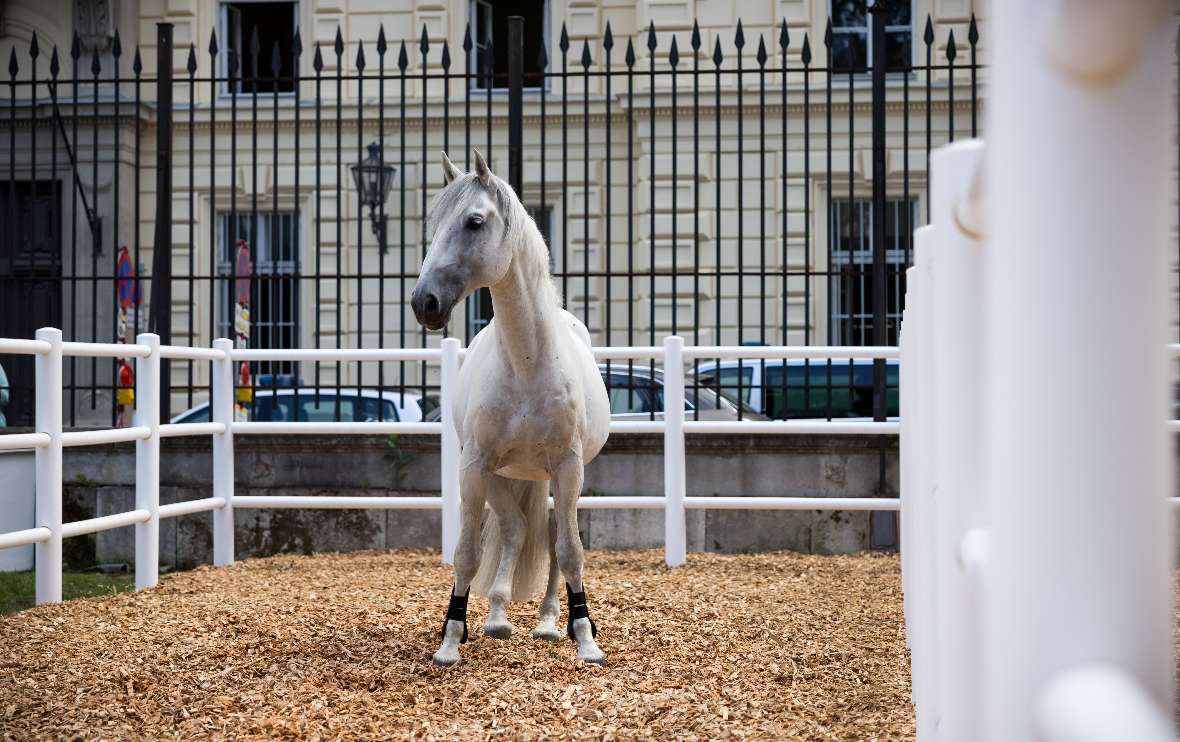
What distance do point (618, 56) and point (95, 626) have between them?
11969mm

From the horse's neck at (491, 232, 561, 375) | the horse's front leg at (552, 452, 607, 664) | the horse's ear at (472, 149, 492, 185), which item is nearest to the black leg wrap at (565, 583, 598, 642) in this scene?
the horse's front leg at (552, 452, 607, 664)

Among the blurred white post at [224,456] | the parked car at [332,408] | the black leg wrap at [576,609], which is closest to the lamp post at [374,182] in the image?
the parked car at [332,408]

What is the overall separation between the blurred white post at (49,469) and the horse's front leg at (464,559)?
86.9 inches

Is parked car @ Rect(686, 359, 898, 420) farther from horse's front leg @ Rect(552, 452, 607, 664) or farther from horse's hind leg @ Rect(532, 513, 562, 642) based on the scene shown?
horse's front leg @ Rect(552, 452, 607, 664)

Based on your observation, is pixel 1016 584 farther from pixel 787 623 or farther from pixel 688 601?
pixel 688 601

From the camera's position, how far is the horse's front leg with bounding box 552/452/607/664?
4.42 meters

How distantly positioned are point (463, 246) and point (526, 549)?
1442 mm

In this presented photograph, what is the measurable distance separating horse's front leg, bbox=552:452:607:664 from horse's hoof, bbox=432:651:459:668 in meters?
0.44

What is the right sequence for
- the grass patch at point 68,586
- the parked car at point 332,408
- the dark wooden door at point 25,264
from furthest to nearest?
the dark wooden door at point 25,264
the parked car at point 332,408
the grass patch at point 68,586

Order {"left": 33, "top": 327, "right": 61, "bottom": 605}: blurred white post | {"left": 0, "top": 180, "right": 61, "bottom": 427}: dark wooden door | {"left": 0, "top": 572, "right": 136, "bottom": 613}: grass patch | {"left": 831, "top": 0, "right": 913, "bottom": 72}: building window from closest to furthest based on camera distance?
{"left": 33, "top": 327, "right": 61, "bottom": 605}: blurred white post, {"left": 0, "top": 572, "right": 136, "bottom": 613}: grass patch, {"left": 0, "top": 180, "right": 61, "bottom": 427}: dark wooden door, {"left": 831, "top": 0, "right": 913, "bottom": 72}: building window

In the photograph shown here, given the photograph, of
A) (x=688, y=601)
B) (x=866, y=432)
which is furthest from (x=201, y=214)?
(x=688, y=601)

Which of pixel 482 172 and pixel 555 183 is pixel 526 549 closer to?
pixel 482 172

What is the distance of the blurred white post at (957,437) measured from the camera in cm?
139

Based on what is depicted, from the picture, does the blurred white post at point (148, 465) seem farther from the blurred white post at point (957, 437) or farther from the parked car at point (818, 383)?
the blurred white post at point (957, 437)
